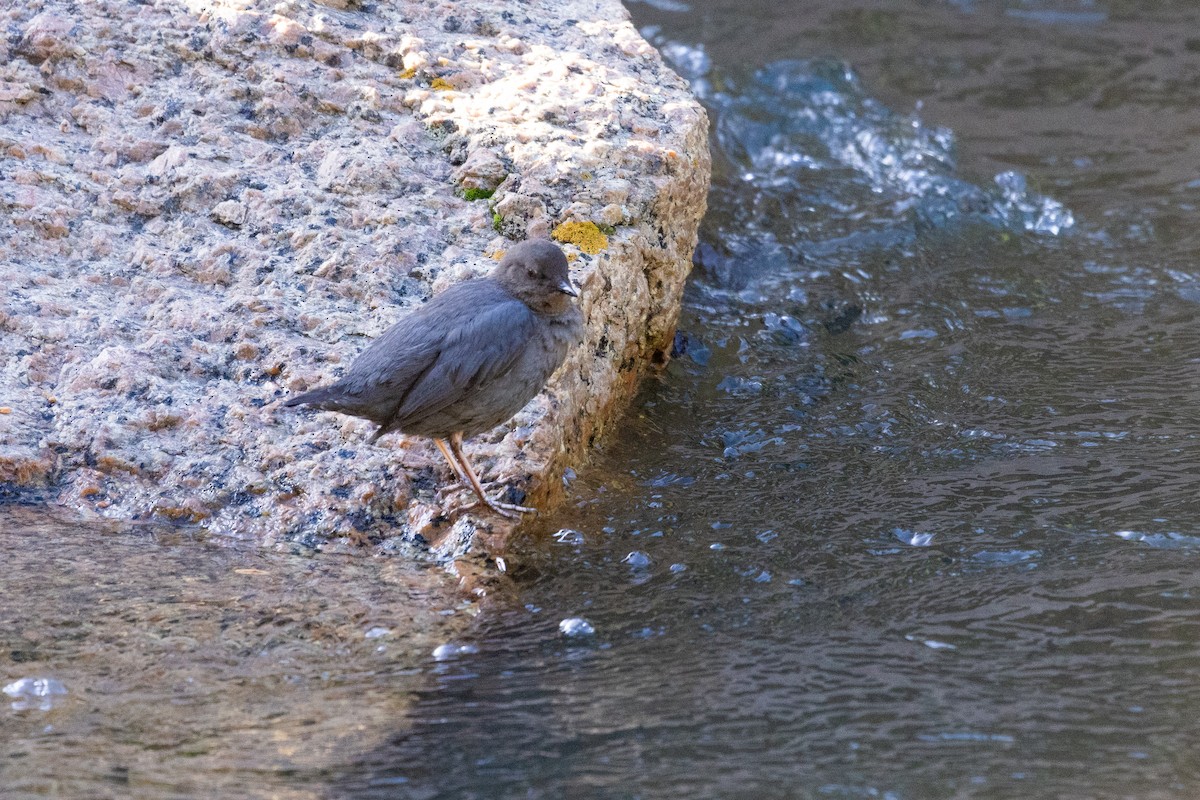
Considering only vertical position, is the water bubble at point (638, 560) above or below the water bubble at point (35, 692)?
above

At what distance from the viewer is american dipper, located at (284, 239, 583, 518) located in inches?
148

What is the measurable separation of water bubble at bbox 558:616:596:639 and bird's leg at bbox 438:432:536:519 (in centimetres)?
54

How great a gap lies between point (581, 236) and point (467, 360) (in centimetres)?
98

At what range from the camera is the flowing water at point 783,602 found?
2832 millimetres

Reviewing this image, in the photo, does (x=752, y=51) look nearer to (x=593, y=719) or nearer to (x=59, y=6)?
(x=59, y=6)

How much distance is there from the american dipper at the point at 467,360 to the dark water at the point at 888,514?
1.80 feet

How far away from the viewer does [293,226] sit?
4.55 m

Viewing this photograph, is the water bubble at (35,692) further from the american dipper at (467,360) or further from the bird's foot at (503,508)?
the bird's foot at (503,508)

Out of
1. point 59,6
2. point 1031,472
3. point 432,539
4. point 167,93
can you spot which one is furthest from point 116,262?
point 1031,472

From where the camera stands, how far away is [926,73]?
9570 millimetres

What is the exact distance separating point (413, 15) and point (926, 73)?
5498mm

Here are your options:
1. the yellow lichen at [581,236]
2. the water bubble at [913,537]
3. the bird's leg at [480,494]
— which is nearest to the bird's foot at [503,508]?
the bird's leg at [480,494]

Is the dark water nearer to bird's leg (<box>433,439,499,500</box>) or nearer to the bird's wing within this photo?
bird's leg (<box>433,439,499,500</box>)

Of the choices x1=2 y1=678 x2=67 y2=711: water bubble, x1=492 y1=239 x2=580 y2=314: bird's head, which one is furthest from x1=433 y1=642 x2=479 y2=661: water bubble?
x1=492 y1=239 x2=580 y2=314: bird's head
